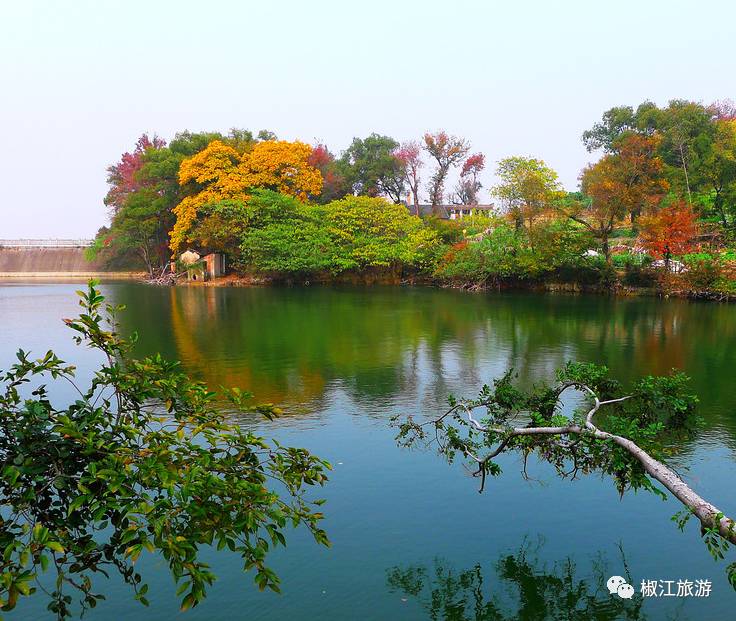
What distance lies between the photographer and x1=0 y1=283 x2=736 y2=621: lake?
5957 millimetres

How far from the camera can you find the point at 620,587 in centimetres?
616

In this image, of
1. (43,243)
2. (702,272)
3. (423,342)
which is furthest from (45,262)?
(702,272)

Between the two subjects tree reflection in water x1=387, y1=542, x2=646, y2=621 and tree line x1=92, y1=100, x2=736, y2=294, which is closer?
tree reflection in water x1=387, y1=542, x2=646, y2=621

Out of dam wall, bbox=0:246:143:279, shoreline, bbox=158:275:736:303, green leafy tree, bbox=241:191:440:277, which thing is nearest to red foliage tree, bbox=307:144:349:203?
green leafy tree, bbox=241:191:440:277

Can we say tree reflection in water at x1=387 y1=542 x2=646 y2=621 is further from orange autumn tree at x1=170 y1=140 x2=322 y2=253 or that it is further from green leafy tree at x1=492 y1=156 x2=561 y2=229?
orange autumn tree at x1=170 y1=140 x2=322 y2=253

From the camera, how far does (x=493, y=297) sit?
3647cm

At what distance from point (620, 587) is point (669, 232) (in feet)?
108

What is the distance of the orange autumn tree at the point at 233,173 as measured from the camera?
1903 inches

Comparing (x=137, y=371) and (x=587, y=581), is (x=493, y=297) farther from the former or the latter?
(x=137, y=371)

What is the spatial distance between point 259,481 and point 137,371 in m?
1.29

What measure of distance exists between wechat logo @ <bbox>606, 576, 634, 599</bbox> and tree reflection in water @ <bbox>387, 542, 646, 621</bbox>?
0.05 metres

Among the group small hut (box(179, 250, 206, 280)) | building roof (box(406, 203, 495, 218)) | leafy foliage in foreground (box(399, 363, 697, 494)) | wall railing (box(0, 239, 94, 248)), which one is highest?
building roof (box(406, 203, 495, 218))

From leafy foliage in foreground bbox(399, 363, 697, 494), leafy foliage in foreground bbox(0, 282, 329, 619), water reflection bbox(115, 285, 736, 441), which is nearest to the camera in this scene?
leafy foliage in foreground bbox(0, 282, 329, 619)

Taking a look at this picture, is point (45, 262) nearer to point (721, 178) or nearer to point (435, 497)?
point (721, 178)
